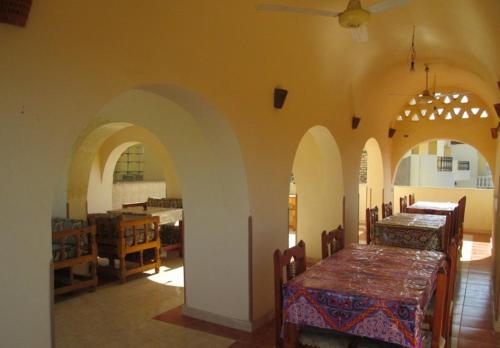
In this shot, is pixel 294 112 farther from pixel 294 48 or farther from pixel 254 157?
pixel 254 157

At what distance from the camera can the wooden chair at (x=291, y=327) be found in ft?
8.49

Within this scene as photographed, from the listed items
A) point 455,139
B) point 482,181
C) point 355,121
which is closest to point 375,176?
point 455,139

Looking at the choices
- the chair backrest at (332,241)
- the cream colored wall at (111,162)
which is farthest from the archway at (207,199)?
the cream colored wall at (111,162)

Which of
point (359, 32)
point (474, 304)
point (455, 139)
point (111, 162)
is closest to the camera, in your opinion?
point (359, 32)

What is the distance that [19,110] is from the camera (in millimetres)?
1942

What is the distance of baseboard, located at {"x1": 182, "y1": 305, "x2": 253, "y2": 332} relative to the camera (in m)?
3.78

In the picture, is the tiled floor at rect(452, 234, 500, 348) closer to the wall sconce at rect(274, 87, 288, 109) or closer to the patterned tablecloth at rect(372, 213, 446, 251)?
the patterned tablecloth at rect(372, 213, 446, 251)

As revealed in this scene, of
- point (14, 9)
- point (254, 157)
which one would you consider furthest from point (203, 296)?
point (14, 9)

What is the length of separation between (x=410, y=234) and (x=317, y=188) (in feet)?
5.66

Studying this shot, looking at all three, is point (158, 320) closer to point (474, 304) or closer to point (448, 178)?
point (474, 304)

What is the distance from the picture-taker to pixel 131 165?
13.4 metres

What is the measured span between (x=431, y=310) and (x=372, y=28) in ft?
11.3

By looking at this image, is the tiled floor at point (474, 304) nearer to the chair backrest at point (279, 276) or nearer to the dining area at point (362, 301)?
the dining area at point (362, 301)

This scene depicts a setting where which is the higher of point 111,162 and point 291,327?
point 111,162
